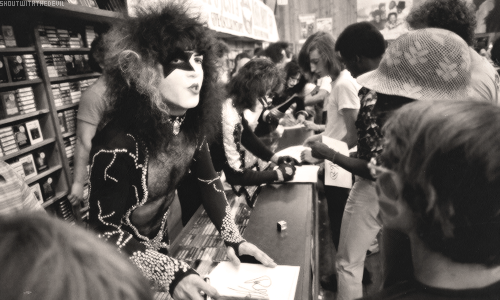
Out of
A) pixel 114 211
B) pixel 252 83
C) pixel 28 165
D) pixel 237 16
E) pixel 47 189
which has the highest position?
pixel 237 16

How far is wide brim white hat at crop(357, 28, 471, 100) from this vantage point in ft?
3.81

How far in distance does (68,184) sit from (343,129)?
85.8 inches

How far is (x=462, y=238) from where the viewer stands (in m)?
0.58

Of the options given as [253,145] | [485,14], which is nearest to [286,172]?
[253,145]

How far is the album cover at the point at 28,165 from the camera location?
99.9 inches

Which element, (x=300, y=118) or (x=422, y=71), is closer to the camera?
(x=422, y=71)

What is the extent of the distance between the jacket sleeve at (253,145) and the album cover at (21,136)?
61.7 inches

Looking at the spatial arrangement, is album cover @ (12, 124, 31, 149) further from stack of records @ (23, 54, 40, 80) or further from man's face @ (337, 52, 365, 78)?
man's face @ (337, 52, 365, 78)

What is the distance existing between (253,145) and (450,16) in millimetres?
1323

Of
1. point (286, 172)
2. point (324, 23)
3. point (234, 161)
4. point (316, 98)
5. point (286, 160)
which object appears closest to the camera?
point (234, 161)

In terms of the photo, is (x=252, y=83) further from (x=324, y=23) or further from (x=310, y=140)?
(x=324, y=23)

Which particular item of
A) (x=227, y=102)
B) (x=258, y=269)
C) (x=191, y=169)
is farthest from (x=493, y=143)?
(x=227, y=102)

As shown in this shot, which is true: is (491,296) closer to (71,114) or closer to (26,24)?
(26,24)

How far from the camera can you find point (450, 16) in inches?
72.1
